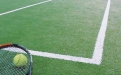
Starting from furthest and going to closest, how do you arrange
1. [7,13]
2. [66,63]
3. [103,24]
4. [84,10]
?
1. [84,10]
2. [7,13]
3. [103,24]
4. [66,63]

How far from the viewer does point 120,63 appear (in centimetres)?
399

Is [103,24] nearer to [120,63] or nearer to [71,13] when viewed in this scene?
[71,13]

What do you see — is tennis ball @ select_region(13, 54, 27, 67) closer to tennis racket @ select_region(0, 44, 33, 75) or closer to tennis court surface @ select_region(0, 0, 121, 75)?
tennis racket @ select_region(0, 44, 33, 75)

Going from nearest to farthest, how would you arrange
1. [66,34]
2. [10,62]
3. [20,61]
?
[20,61]
[10,62]
[66,34]

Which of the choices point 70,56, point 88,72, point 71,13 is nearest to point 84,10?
point 71,13

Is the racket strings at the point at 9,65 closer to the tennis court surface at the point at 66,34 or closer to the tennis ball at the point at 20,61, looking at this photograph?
the tennis ball at the point at 20,61

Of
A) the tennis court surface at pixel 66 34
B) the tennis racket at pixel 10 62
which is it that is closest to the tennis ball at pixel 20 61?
the tennis racket at pixel 10 62

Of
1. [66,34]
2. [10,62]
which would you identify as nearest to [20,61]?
[10,62]

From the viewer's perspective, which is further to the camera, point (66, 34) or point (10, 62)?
point (66, 34)

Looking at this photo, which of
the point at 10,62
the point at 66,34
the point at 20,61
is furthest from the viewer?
the point at 66,34

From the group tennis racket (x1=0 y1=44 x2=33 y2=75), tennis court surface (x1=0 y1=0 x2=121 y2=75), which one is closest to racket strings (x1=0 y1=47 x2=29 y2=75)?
tennis racket (x1=0 y1=44 x2=33 y2=75)

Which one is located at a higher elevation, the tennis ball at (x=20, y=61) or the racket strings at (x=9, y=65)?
the tennis ball at (x=20, y=61)

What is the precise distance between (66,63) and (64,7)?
4667mm

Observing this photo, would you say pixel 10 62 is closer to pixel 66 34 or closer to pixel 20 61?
pixel 20 61
